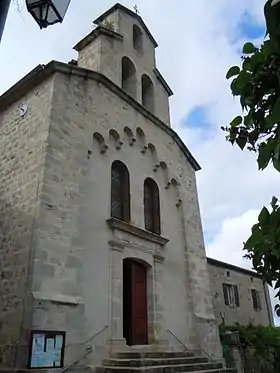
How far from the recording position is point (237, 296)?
14688mm

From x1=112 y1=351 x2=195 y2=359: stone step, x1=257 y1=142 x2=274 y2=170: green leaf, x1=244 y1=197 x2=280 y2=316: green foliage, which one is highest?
x1=257 y1=142 x2=274 y2=170: green leaf

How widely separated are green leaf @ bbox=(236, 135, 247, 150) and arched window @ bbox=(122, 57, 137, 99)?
30.3ft

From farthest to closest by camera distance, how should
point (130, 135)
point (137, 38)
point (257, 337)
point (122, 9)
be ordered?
point (137, 38) < point (122, 9) < point (257, 337) < point (130, 135)

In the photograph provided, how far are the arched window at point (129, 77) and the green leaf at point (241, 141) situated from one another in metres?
9.23

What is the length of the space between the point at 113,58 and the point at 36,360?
8.05 meters

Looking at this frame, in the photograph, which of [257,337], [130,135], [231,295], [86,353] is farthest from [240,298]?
[86,353]

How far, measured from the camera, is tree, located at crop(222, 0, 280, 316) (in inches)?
61.8

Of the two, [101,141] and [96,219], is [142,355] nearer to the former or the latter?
[96,219]

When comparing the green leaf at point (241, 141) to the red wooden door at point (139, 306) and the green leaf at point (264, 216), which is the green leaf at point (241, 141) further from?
the red wooden door at point (139, 306)

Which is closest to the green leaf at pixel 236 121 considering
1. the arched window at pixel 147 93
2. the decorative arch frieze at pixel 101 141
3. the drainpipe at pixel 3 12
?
the drainpipe at pixel 3 12

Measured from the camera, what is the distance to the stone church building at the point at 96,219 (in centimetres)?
602

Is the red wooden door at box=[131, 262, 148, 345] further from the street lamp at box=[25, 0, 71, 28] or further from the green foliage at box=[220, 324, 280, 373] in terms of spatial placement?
the street lamp at box=[25, 0, 71, 28]

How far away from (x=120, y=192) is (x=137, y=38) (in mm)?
6390

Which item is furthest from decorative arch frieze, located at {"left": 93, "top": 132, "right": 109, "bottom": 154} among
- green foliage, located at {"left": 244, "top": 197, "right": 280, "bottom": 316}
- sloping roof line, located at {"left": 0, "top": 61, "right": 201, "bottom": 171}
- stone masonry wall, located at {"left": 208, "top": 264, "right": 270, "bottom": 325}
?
stone masonry wall, located at {"left": 208, "top": 264, "right": 270, "bottom": 325}
